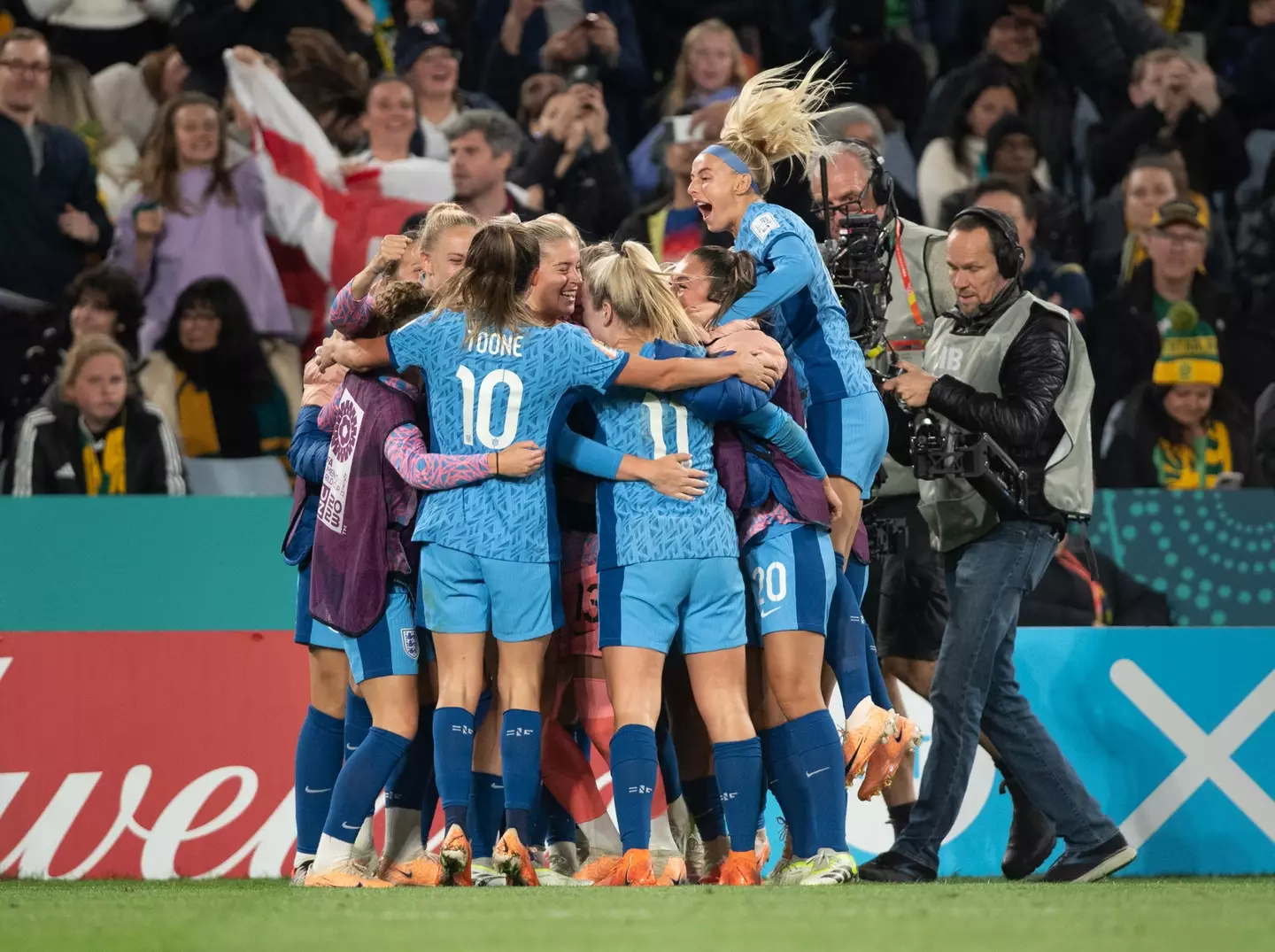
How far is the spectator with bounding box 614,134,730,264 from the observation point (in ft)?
31.3

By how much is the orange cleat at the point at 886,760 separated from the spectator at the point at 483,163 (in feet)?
15.9

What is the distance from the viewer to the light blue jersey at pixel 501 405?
5.27 metres

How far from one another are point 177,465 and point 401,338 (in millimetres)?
3409

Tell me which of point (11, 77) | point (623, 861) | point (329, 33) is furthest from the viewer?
point (329, 33)

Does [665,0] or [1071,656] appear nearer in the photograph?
[1071,656]

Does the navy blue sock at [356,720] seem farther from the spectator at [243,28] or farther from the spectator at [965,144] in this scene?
the spectator at [965,144]

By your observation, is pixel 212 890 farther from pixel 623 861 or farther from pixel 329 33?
pixel 329 33

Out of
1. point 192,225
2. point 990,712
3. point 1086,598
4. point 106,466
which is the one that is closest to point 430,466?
point 990,712

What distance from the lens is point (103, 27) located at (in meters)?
10.4

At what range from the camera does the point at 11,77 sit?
9.36 meters

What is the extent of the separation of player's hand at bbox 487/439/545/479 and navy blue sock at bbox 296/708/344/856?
1130 millimetres

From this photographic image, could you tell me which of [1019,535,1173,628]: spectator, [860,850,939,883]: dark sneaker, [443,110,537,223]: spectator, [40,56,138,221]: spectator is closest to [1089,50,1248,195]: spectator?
[1019,535,1173,628]: spectator

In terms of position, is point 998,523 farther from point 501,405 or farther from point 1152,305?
point 1152,305

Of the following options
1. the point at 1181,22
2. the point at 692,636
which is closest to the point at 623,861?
the point at 692,636
